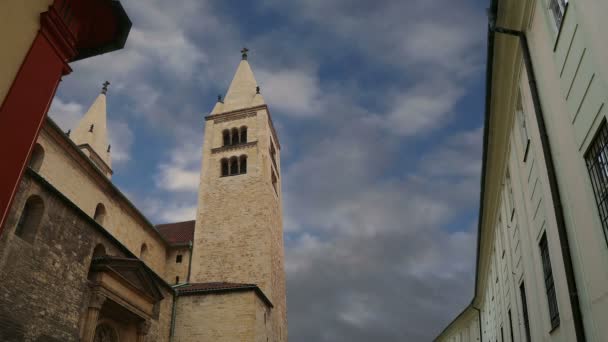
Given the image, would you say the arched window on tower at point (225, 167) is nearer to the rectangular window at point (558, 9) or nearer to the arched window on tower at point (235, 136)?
the arched window on tower at point (235, 136)

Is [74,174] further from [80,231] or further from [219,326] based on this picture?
[219,326]

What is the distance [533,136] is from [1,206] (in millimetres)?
8300

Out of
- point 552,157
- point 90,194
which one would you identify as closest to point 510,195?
point 552,157

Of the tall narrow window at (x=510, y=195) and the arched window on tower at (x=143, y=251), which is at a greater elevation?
the arched window on tower at (x=143, y=251)

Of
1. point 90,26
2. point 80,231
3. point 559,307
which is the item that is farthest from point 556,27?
point 80,231

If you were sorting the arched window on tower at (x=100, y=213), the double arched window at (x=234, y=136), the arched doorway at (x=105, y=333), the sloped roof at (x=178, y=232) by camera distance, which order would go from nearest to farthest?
the arched doorway at (x=105, y=333) → the arched window on tower at (x=100, y=213) → the sloped roof at (x=178, y=232) → the double arched window at (x=234, y=136)

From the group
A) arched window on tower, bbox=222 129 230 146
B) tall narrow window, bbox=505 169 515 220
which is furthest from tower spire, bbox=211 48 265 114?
tall narrow window, bbox=505 169 515 220

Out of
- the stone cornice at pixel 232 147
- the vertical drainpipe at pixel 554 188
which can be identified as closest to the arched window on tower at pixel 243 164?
the stone cornice at pixel 232 147

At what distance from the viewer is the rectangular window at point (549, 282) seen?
8.73 metres

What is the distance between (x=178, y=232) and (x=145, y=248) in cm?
551

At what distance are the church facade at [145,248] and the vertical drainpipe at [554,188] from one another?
39.9ft

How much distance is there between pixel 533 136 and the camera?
9.02 meters

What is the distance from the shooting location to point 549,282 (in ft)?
29.5

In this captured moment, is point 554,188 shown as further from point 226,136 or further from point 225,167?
point 226,136
